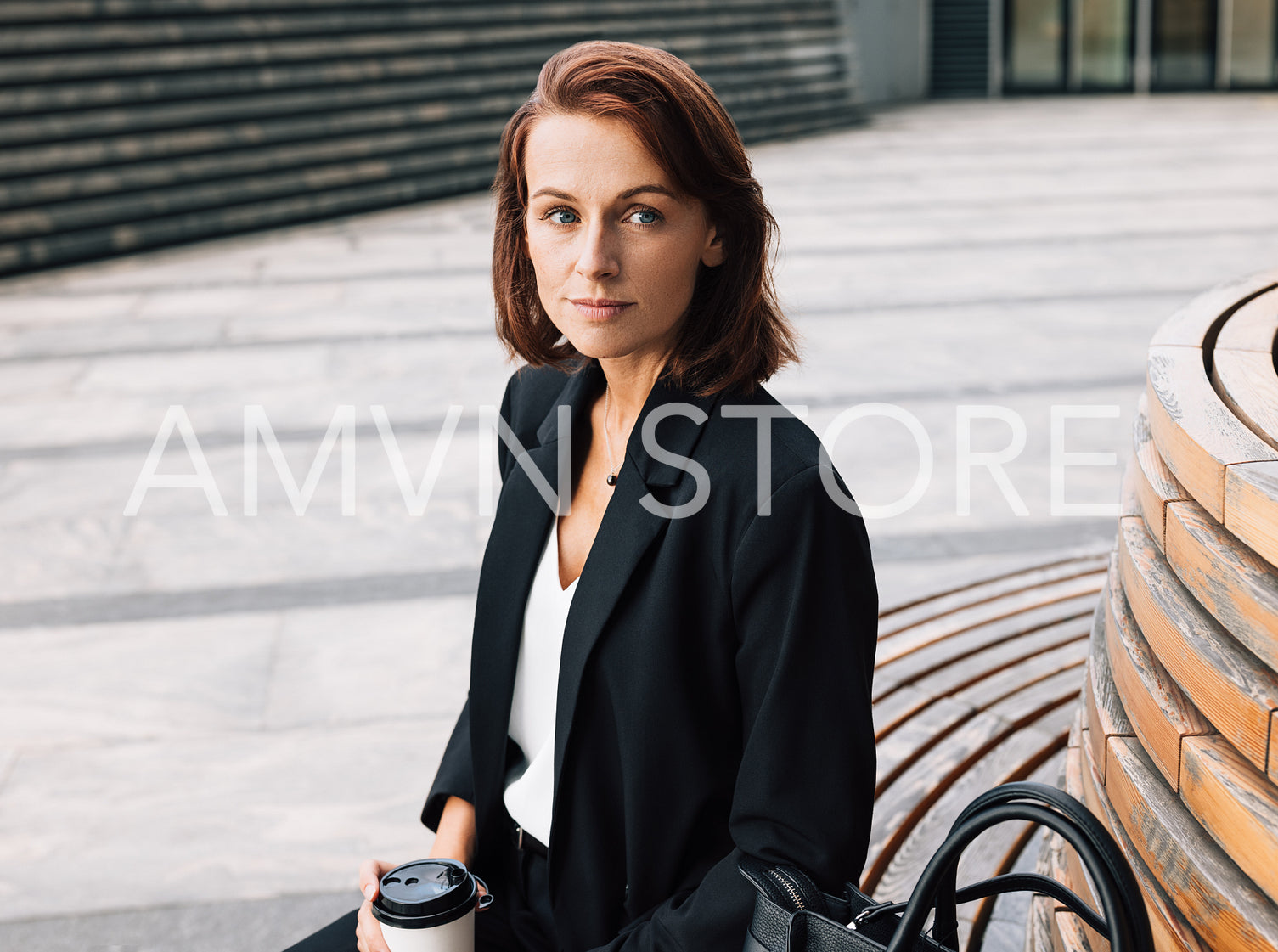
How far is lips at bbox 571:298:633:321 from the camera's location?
157 centimetres

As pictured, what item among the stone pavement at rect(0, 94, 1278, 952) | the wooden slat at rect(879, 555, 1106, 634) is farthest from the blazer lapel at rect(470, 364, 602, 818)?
the wooden slat at rect(879, 555, 1106, 634)

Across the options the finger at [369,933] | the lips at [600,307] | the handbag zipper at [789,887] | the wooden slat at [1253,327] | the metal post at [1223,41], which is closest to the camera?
the handbag zipper at [789,887]

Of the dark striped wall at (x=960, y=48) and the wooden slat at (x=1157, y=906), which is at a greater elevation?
the wooden slat at (x=1157, y=906)

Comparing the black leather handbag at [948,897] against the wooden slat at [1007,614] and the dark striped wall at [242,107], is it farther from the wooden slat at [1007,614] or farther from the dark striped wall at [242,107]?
the dark striped wall at [242,107]

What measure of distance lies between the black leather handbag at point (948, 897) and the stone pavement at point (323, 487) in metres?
1.71

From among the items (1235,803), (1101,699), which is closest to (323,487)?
(1101,699)

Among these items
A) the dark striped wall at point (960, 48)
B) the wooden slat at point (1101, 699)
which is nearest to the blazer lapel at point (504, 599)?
the wooden slat at point (1101, 699)

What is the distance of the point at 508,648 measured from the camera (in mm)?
1770

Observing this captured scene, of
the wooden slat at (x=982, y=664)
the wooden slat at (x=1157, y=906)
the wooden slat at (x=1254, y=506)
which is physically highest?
the wooden slat at (x=1254, y=506)

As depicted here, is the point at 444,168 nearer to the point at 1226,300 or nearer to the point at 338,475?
the point at 338,475

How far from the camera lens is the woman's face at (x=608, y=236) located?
4.96 feet

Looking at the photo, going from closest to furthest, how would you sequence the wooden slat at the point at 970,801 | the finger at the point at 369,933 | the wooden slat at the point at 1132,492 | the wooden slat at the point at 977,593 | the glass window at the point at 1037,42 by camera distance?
the finger at the point at 369,933 < the wooden slat at the point at 1132,492 < the wooden slat at the point at 970,801 < the wooden slat at the point at 977,593 < the glass window at the point at 1037,42

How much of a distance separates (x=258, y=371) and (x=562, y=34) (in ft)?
30.3

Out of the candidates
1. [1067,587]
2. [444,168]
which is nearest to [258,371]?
[1067,587]
